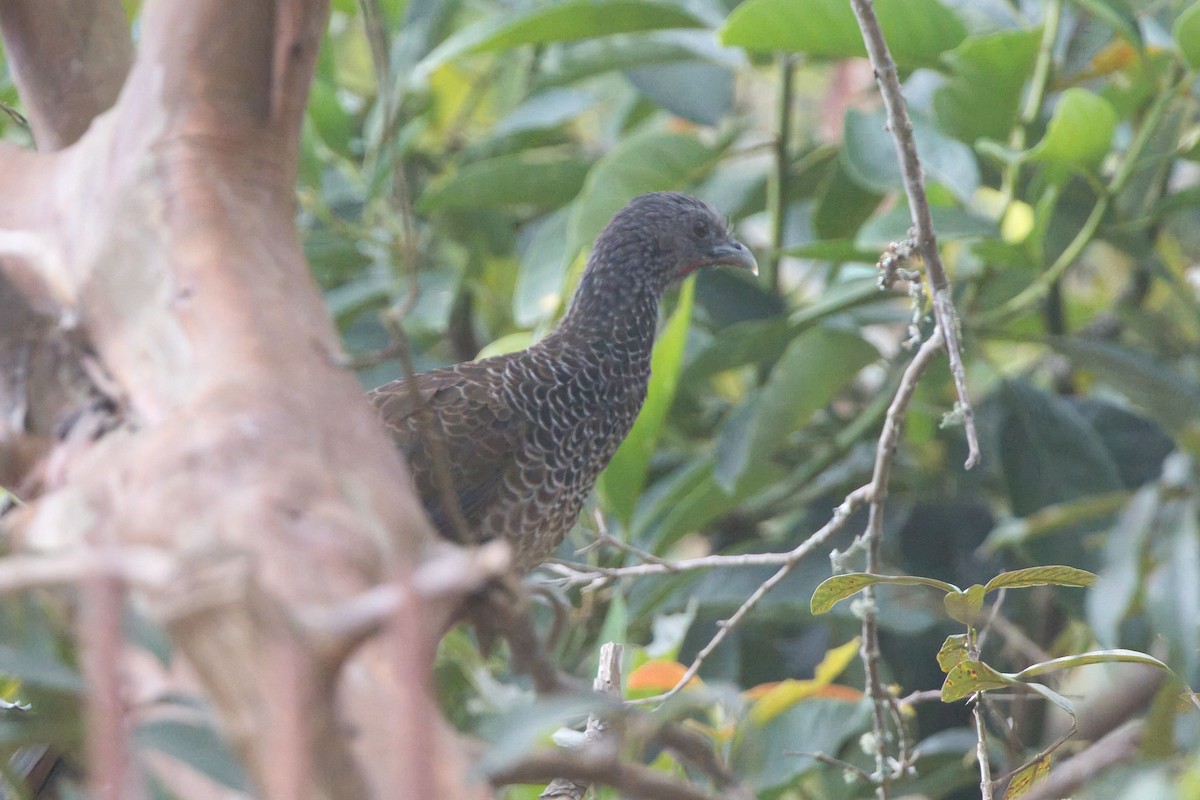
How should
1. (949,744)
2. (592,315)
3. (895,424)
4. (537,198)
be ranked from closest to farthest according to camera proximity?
1. (895,424)
2. (949,744)
3. (592,315)
4. (537,198)

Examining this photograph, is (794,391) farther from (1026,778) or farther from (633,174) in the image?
(1026,778)

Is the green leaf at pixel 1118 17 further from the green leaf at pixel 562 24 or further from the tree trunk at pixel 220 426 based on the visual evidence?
the tree trunk at pixel 220 426

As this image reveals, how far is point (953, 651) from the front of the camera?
1172 millimetres

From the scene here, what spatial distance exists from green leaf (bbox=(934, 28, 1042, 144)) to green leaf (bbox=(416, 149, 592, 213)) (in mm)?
805

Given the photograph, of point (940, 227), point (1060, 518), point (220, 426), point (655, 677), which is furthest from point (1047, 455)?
point (220, 426)

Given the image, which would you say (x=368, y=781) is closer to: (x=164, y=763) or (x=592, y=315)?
(x=164, y=763)

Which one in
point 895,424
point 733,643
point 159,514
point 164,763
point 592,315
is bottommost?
point 733,643

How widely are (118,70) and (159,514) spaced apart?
2.59ft

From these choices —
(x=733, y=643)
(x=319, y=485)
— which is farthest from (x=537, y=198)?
(x=319, y=485)

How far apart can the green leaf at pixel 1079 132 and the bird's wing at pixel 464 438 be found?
952mm

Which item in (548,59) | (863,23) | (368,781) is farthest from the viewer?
(548,59)

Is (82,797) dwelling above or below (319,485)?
below

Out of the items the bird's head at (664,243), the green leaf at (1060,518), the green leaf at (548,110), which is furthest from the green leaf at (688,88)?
the green leaf at (1060,518)

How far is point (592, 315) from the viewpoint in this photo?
215cm
